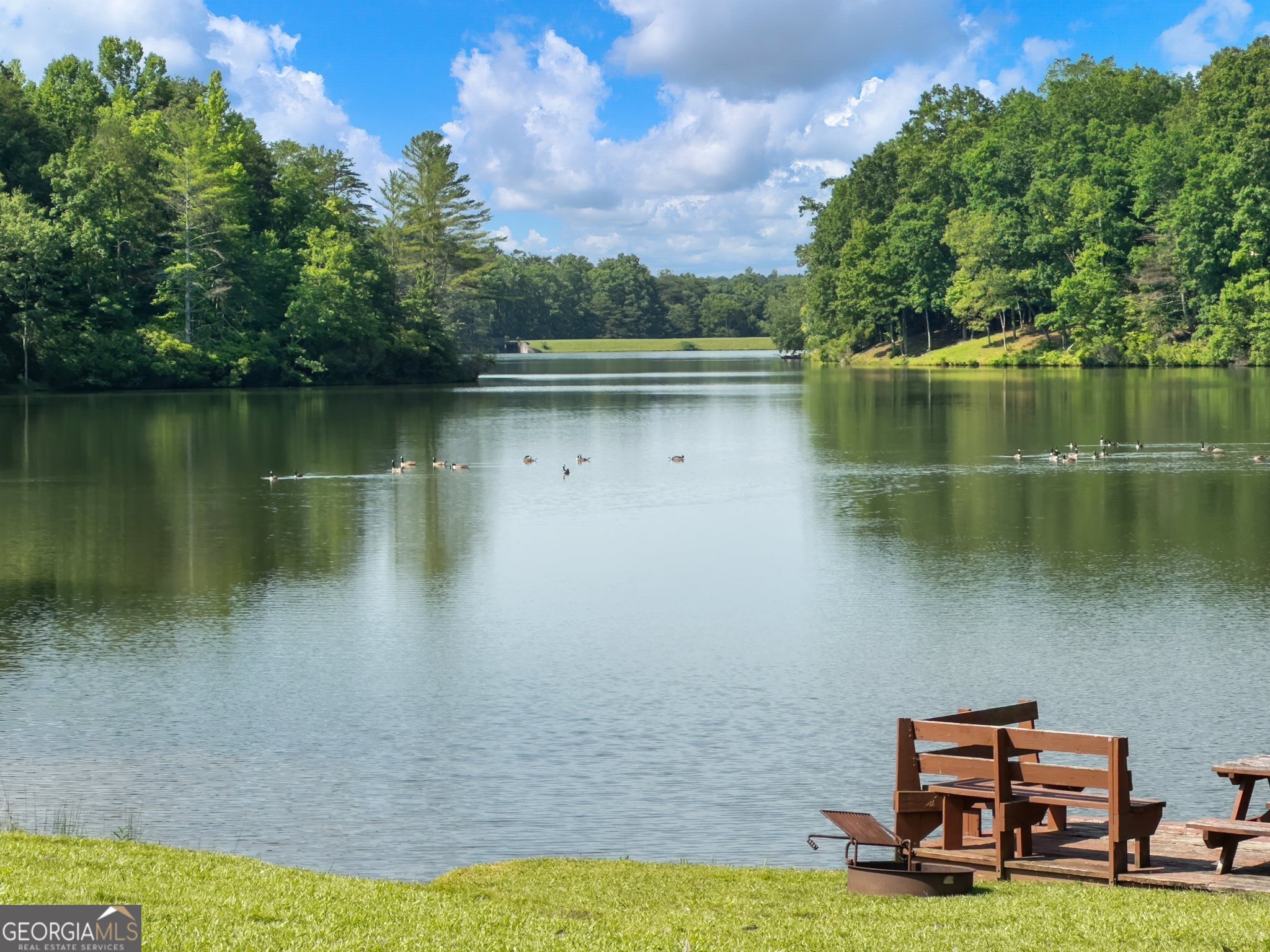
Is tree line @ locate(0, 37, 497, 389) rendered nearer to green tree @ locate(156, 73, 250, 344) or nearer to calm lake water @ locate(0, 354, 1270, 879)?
green tree @ locate(156, 73, 250, 344)

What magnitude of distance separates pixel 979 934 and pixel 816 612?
13814 millimetres

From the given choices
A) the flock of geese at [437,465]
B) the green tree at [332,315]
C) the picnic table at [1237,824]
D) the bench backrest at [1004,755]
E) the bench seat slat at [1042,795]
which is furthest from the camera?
the green tree at [332,315]

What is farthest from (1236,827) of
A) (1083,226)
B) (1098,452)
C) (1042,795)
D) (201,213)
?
(1083,226)

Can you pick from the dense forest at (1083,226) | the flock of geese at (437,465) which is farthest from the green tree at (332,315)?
the flock of geese at (437,465)

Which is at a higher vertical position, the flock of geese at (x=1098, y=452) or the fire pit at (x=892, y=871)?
the flock of geese at (x=1098, y=452)

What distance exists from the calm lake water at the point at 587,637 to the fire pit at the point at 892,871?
1196 millimetres

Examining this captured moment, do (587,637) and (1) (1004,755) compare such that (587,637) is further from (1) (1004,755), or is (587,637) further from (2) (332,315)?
(2) (332,315)

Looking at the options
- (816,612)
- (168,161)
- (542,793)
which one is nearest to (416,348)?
(168,161)

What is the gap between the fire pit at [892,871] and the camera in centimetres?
983

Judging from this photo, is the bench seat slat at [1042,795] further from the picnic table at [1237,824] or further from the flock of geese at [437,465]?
the flock of geese at [437,465]

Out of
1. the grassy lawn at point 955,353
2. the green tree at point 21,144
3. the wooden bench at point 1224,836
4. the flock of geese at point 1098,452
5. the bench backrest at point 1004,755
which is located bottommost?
the wooden bench at point 1224,836

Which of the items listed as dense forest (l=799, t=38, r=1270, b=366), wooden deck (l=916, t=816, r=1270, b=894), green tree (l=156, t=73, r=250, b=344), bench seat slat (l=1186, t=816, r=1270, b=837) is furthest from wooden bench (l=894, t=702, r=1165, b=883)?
dense forest (l=799, t=38, r=1270, b=366)

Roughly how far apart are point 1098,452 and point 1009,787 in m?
37.3

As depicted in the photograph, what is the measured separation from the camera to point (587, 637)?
20.7 metres
